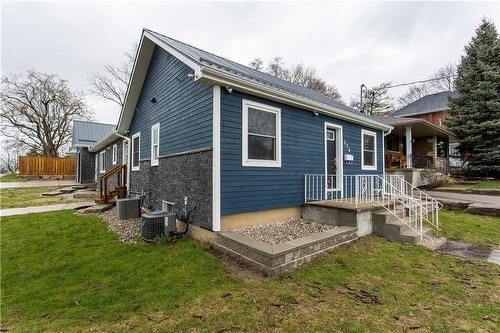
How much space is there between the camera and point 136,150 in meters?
9.57

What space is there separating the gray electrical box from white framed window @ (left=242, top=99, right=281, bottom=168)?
451 cm

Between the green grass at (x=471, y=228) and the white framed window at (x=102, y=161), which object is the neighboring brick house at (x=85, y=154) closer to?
the white framed window at (x=102, y=161)

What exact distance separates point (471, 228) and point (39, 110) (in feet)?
112

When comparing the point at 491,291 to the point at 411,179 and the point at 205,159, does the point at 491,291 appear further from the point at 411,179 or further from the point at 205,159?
the point at 411,179

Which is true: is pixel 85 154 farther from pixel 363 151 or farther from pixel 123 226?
pixel 363 151

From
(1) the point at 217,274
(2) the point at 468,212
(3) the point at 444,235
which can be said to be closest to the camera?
(1) the point at 217,274

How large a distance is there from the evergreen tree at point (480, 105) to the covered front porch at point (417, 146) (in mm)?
1212

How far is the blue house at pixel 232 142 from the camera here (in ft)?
15.9

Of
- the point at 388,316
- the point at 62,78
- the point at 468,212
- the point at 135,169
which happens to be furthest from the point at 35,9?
the point at 62,78

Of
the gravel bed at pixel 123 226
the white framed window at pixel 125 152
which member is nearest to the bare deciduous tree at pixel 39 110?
the white framed window at pixel 125 152

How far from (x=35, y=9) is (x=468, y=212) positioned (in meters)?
15.2

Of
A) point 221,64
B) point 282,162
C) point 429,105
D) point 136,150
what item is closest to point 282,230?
point 282,162

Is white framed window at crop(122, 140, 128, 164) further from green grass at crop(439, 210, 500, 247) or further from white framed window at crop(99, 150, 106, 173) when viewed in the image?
green grass at crop(439, 210, 500, 247)

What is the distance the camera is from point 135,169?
939cm
